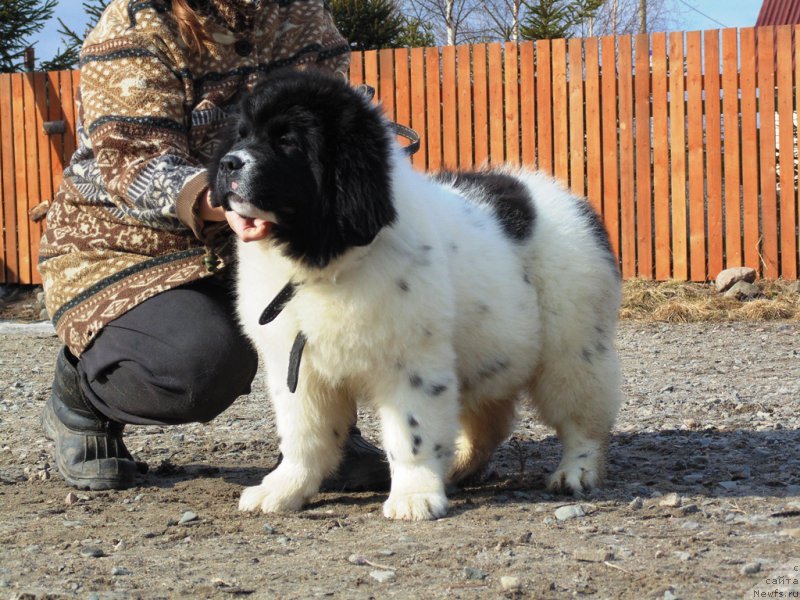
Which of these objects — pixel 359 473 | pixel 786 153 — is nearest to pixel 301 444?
pixel 359 473

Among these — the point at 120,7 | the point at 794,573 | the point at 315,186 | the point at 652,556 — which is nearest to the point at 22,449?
the point at 120,7

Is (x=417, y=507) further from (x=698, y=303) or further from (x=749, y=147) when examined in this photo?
(x=749, y=147)

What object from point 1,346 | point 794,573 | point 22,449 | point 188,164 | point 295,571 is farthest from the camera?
point 1,346

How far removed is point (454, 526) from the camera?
289 centimetres

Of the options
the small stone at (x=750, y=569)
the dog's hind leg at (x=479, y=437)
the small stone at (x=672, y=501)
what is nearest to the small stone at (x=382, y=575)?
the small stone at (x=750, y=569)

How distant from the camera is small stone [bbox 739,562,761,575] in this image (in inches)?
91.8

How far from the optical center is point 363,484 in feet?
11.9

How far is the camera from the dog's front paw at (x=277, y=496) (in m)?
3.16

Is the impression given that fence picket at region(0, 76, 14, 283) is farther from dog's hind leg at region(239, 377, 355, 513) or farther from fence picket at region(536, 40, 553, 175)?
dog's hind leg at region(239, 377, 355, 513)

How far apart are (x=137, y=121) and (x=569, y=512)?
1.85 meters

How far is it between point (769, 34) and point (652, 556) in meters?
7.42

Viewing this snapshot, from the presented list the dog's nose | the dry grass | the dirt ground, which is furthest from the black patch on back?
the dry grass

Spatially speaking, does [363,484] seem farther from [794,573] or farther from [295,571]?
[794,573]

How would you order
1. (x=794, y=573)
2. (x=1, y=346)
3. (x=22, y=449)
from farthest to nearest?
(x=1, y=346)
(x=22, y=449)
(x=794, y=573)
